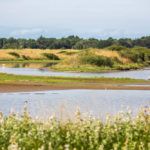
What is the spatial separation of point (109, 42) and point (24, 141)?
568ft

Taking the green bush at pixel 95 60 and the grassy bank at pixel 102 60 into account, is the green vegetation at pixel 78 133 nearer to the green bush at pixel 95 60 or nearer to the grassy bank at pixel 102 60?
the grassy bank at pixel 102 60

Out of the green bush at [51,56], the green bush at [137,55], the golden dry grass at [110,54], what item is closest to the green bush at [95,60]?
the golden dry grass at [110,54]

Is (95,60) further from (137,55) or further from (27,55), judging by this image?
(27,55)

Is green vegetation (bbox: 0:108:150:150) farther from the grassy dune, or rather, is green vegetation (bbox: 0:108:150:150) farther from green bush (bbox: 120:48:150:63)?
the grassy dune

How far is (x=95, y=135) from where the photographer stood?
1214 cm

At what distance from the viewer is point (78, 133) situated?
490 inches

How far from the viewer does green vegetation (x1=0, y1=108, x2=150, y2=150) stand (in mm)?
11859

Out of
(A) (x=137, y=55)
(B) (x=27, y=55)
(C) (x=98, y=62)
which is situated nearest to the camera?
(C) (x=98, y=62)

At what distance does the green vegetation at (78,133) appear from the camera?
1186 cm

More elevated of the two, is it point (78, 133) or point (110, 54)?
point (110, 54)

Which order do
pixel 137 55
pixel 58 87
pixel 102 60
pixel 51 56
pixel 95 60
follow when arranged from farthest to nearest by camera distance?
pixel 51 56 < pixel 137 55 < pixel 102 60 < pixel 95 60 < pixel 58 87

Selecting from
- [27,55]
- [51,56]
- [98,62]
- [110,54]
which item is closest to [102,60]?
[98,62]

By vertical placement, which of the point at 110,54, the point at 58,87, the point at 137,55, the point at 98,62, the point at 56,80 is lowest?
the point at 58,87

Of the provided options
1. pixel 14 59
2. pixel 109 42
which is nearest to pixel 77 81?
pixel 14 59
